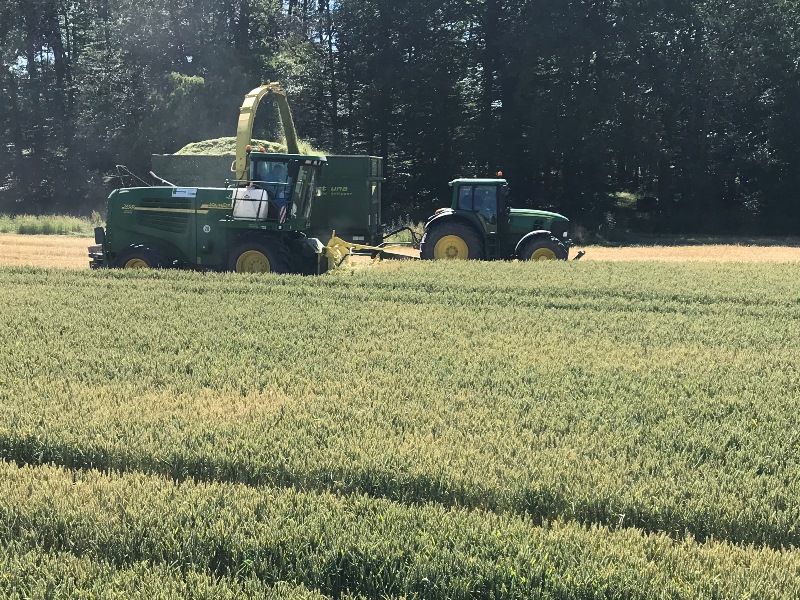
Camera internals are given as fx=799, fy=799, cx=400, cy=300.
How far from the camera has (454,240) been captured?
1563 centimetres

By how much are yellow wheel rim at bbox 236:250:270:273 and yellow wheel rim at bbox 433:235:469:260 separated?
4.00 meters

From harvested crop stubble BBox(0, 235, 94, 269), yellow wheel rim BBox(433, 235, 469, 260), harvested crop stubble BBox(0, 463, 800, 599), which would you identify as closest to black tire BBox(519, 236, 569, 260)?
yellow wheel rim BBox(433, 235, 469, 260)

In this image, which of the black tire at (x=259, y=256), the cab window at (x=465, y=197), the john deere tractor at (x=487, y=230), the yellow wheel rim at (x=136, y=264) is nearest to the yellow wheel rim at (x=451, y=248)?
the john deere tractor at (x=487, y=230)

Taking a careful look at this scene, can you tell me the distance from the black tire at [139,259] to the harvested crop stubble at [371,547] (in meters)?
9.22

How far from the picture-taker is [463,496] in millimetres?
4359

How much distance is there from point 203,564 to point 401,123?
30071mm

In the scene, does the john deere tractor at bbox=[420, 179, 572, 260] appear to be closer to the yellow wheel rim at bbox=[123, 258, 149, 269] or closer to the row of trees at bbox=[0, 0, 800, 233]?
the yellow wheel rim at bbox=[123, 258, 149, 269]

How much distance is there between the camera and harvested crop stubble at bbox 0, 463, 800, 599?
135 inches

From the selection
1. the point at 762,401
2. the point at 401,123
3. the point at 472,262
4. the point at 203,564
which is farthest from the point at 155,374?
the point at 401,123

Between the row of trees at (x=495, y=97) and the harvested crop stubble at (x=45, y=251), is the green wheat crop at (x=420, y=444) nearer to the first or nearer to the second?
the harvested crop stubble at (x=45, y=251)

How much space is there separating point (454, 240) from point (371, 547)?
12281 millimetres

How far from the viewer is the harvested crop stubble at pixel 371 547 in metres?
3.43

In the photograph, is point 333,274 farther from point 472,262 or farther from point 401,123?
point 401,123

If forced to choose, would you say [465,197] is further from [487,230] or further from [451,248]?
[451,248]
